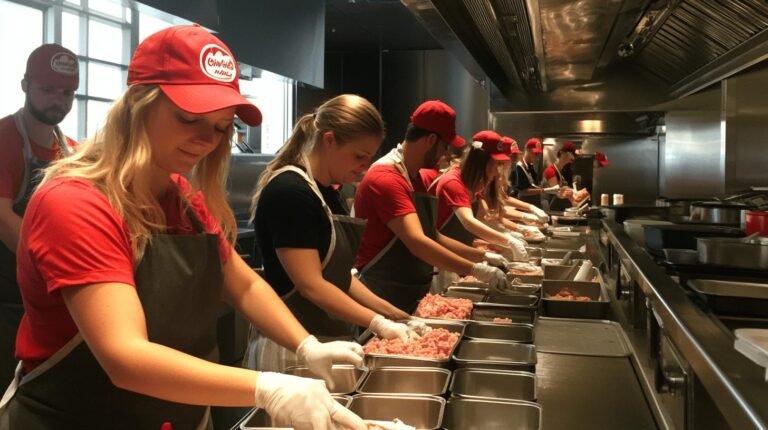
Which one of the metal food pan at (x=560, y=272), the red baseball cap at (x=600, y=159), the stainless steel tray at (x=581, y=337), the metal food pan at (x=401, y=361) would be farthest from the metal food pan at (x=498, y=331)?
the red baseball cap at (x=600, y=159)

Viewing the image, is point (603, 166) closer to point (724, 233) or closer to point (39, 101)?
point (724, 233)

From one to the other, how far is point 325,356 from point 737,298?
100cm

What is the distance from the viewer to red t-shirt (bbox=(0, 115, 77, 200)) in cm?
308

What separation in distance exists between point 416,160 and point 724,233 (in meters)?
1.38

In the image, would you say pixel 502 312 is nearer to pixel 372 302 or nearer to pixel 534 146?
pixel 372 302

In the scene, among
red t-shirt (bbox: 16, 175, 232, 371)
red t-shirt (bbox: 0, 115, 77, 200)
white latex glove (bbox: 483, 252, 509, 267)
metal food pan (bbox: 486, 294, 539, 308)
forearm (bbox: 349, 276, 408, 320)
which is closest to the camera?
red t-shirt (bbox: 16, 175, 232, 371)

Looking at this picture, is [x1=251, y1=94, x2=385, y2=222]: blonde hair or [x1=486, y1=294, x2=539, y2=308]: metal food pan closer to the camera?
[x1=251, y1=94, x2=385, y2=222]: blonde hair

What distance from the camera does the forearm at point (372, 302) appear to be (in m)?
2.49

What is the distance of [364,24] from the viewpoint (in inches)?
349

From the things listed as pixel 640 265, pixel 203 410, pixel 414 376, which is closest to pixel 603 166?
pixel 640 265

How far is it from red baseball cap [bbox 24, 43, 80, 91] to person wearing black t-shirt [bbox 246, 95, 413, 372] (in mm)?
1501

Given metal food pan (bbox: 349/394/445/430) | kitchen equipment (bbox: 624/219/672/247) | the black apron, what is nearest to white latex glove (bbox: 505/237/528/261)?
kitchen equipment (bbox: 624/219/672/247)

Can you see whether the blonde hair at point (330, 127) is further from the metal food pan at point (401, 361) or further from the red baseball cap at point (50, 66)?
the red baseball cap at point (50, 66)

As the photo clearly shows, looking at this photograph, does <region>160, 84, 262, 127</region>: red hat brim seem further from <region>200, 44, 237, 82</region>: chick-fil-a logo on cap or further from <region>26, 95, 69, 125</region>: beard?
<region>26, 95, 69, 125</region>: beard
